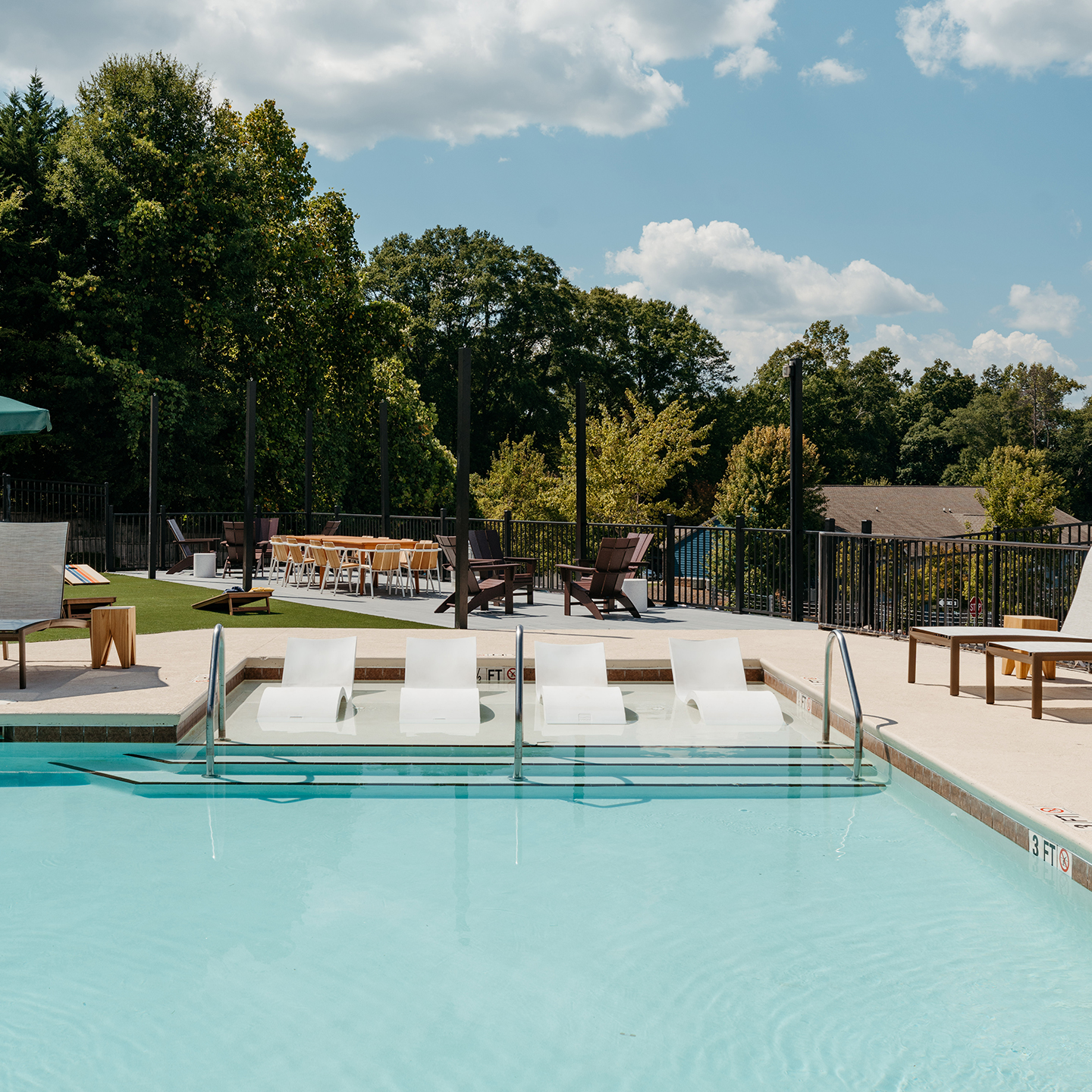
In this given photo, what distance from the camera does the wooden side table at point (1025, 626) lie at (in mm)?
7758

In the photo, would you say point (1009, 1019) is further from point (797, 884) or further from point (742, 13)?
point (742, 13)

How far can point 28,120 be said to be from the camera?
27453 millimetres

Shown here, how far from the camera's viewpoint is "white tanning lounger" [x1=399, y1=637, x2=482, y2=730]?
6.80 meters

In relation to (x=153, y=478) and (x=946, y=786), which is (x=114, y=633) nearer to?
(x=946, y=786)

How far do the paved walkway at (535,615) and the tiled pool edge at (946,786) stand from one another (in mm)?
4245

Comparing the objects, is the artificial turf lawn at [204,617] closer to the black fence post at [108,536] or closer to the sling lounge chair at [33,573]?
the sling lounge chair at [33,573]

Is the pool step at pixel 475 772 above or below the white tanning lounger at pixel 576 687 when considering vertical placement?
below

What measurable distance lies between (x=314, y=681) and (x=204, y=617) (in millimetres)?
4829

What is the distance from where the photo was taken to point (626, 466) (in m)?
37.1

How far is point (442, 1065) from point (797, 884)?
2173mm

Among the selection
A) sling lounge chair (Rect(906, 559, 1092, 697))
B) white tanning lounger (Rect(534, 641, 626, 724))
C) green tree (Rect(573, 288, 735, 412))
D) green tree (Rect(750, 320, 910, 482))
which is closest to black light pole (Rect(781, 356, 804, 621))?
sling lounge chair (Rect(906, 559, 1092, 697))

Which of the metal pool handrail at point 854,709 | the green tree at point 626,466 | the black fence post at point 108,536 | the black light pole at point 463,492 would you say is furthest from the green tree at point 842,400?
the metal pool handrail at point 854,709

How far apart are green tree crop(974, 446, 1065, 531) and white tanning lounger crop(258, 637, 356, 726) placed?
38.3 m

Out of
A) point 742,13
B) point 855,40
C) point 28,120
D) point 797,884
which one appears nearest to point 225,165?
point 28,120
